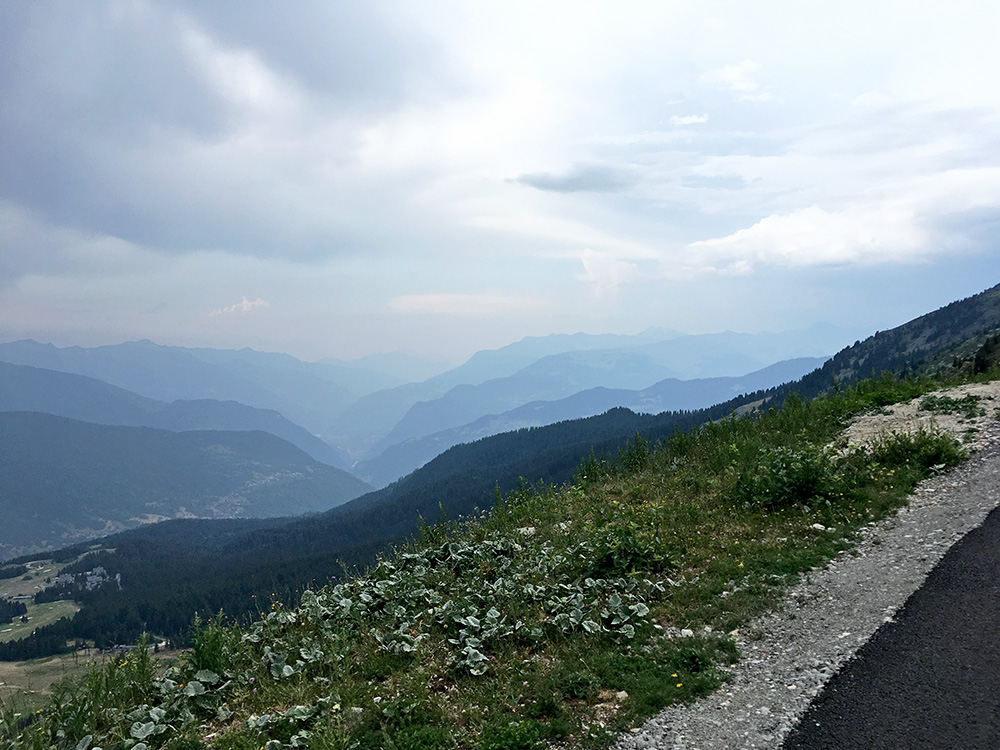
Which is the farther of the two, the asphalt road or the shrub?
the shrub

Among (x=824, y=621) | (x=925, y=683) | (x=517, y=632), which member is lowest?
(x=925, y=683)

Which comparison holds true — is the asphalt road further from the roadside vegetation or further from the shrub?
the shrub

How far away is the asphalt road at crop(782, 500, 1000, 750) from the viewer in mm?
5223

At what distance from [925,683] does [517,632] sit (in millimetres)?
5112

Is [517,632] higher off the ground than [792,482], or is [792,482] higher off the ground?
[792,482]

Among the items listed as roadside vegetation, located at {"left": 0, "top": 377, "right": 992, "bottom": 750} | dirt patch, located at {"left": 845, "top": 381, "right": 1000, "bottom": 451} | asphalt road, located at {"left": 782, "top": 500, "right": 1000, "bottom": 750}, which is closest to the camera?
asphalt road, located at {"left": 782, "top": 500, "right": 1000, "bottom": 750}

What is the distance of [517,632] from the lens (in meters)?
8.12

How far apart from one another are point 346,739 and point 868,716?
5712 millimetres

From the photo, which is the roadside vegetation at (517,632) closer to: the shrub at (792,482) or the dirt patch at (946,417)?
the shrub at (792,482)

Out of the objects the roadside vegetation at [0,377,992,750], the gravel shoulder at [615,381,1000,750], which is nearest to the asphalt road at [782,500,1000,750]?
the gravel shoulder at [615,381,1000,750]

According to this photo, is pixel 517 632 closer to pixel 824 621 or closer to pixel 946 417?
pixel 824 621

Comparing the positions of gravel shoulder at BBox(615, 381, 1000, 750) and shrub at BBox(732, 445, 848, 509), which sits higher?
shrub at BBox(732, 445, 848, 509)

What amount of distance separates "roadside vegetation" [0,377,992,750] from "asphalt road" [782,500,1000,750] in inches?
52.8

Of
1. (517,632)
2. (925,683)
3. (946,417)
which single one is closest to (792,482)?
(925,683)
